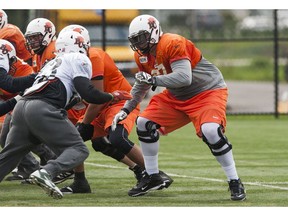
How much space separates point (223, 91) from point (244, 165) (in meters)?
3.19

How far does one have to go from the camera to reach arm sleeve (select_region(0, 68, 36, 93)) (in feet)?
35.0

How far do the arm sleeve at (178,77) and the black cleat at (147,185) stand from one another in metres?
1.14

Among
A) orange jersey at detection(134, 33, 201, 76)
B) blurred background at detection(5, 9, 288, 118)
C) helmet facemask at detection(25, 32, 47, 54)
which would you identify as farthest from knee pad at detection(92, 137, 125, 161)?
blurred background at detection(5, 9, 288, 118)

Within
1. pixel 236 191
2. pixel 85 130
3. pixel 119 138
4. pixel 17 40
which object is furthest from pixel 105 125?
pixel 17 40

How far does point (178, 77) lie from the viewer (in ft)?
33.3

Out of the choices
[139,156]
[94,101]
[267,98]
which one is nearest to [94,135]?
[139,156]

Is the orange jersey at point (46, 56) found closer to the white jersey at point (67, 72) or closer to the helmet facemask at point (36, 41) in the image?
the helmet facemask at point (36, 41)

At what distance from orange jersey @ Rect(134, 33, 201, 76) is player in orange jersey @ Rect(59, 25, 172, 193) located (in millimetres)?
482

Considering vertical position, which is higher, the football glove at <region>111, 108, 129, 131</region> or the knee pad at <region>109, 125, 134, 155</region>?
the football glove at <region>111, 108, 129, 131</region>

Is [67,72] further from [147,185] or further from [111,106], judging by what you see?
[147,185]

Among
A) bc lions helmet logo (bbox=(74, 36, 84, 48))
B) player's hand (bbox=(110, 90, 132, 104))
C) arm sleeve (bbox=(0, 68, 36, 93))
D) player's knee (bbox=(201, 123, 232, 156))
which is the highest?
bc lions helmet logo (bbox=(74, 36, 84, 48))

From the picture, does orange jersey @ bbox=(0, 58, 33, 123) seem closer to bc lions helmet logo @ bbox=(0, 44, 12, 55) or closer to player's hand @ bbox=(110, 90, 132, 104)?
bc lions helmet logo @ bbox=(0, 44, 12, 55)

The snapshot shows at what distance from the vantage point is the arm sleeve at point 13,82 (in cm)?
1066

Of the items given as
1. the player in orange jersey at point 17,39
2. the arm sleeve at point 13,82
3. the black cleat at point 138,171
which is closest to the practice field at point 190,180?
the black cleat at point 138,171
